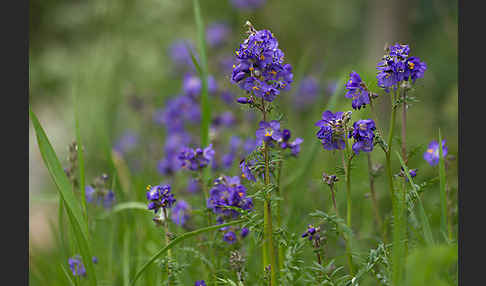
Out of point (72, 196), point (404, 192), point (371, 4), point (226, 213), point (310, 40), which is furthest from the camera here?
point (310, 40)

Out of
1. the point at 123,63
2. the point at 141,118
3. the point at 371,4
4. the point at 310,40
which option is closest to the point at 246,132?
the point at 141,118

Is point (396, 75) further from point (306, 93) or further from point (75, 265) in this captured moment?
point (306, 93)

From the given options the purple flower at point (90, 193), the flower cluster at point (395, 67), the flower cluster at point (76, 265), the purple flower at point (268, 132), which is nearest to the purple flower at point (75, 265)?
the flower cluster at point (76, 265)

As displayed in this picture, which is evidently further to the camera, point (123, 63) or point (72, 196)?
point (123, 63)

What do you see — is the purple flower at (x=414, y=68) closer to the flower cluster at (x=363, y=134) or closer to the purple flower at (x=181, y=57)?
the flower cluster at (x=363, y=134)

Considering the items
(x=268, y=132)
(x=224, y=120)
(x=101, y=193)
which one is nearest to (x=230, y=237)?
(x=268, y=132)

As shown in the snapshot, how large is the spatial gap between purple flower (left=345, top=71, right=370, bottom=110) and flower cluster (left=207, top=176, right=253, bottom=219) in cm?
53

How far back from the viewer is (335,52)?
6.10 m

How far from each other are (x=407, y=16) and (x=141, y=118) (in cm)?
247

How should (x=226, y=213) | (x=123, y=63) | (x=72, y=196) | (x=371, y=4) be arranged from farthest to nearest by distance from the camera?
(x=123, y=63) < (x=371, y=4) < (x=226, y=213) < (x=72, y=196)

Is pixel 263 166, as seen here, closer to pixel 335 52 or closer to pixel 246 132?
pixel 246 132

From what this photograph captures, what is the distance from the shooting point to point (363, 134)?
4.90 feet

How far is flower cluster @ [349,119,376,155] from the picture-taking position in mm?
1493

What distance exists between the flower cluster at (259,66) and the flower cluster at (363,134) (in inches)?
10.8
